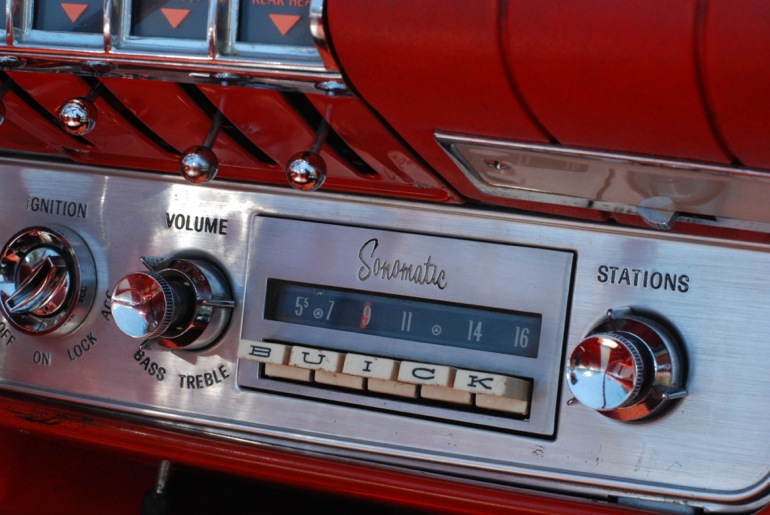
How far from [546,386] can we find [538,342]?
0.04 meters

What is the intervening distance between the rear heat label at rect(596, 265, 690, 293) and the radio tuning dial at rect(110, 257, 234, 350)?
335 mm

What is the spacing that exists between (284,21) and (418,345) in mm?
298

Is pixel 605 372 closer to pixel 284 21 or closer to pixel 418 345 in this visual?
pixel 418 345

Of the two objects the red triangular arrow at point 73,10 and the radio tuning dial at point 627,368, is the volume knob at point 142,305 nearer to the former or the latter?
the red triangular arrow at point 73,10

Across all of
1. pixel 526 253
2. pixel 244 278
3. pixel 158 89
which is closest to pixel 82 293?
pixel 244 278

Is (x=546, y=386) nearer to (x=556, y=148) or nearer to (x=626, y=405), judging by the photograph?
(x=626, y=405)

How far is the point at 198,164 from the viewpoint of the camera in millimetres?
685

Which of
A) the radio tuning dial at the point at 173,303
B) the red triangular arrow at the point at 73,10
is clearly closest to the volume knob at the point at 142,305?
the radio tuning dial at the point at 173,303

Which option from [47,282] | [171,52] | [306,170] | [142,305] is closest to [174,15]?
[171,52]

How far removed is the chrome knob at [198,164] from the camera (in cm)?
69

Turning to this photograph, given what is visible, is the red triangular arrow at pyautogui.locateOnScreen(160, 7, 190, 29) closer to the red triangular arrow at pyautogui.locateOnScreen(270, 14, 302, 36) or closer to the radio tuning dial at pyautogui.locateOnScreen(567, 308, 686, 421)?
the red triangular arrow at pyautogui.locateOnScreen(270, 14, 302, 36)

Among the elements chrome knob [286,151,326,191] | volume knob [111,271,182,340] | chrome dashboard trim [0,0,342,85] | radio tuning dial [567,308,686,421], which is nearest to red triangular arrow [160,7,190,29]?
chrome dashboard trim [0,0,342,85]

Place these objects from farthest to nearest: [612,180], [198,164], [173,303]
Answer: [173,303]
[198,164]
[612,180]

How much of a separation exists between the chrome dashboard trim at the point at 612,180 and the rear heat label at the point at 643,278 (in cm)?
6
